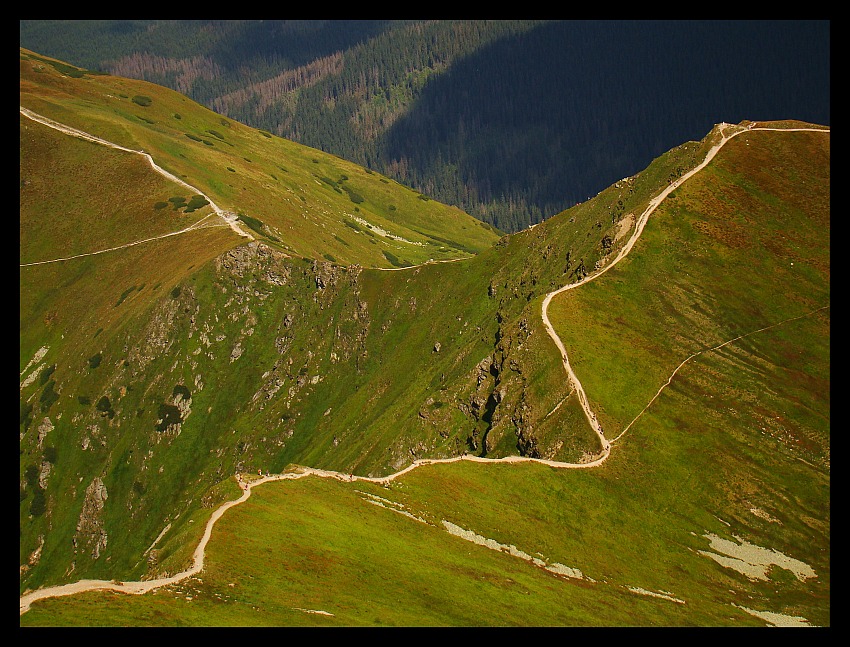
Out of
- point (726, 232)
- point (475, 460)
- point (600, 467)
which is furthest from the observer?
point (726, 232)

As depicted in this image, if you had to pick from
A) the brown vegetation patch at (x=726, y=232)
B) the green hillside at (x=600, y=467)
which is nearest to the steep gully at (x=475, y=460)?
the green hillside at (x=600, y=467)

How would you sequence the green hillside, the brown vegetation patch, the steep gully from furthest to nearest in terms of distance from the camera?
the brown vegetation patch → the green hillside → the steep gully

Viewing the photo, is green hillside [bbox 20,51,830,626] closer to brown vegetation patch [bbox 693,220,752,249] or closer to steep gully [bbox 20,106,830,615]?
brown vegetation patch [bbox 693,220,752,249]

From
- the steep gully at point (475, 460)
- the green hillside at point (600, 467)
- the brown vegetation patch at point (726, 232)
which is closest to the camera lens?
the steep gully at point (475, 460)

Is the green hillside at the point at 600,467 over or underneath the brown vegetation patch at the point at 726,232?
underneath

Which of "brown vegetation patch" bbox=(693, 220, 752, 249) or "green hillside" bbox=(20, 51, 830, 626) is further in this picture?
"brown vegetation patch" bbox=(693, 220, 752, 249)

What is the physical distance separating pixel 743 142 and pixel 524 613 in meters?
136

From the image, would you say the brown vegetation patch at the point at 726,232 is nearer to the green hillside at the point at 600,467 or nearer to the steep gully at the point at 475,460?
the green hillside at the point at 600,467

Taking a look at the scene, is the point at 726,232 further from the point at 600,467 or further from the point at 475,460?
the point at 475,460

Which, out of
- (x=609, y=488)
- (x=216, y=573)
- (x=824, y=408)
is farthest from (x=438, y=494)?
(x=824, y=408)

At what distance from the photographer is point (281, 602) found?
73.1 metres

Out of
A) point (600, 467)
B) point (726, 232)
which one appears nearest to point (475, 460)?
point (600, 467)

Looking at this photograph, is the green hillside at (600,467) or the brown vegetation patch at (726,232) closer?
the green hillside at (600,467)

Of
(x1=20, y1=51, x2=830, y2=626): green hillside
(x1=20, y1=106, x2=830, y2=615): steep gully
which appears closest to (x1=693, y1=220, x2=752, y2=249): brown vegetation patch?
(x1=20, y1=51, x2=830, y2=626): green hillside
